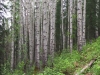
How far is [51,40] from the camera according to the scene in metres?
15.1

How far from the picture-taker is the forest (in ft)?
33.1

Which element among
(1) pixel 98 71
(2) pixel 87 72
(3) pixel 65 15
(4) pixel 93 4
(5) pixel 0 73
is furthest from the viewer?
(3) pixel 65 15

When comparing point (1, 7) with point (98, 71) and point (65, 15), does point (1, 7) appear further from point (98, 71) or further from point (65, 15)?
point (65, 15)

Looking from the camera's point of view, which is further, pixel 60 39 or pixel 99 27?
pixel 60 39

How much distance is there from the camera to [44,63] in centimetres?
1290

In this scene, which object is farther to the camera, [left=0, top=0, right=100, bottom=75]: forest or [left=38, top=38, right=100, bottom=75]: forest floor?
[left=0, top=0, right=100, bottom=75]: forest

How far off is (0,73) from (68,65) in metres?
4.47

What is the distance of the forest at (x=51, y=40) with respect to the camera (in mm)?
10074

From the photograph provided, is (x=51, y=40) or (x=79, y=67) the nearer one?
(x=79, y=67)

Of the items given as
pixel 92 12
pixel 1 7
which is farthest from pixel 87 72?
pixel 92 12

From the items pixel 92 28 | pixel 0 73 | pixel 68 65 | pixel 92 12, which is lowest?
pixel 0 73

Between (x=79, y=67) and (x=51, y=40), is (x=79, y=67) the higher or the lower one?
the lower one

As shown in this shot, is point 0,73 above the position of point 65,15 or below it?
below

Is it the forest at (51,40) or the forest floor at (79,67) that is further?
the forest at (51,40)
